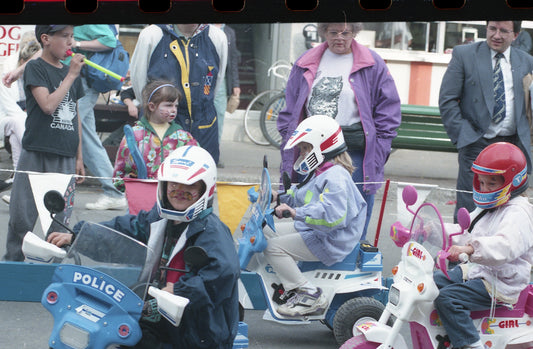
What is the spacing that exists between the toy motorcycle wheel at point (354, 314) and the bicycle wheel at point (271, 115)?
7.26m

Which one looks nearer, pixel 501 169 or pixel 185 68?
pixel 501 169

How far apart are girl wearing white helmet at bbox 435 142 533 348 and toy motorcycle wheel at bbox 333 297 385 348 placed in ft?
2.27

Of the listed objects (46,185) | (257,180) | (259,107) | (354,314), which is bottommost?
(257,180)

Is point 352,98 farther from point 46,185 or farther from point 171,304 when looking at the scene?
point 171,304

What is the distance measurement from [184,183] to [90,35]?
518 centimetres

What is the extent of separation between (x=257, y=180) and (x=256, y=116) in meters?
2.87

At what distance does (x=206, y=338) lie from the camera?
145 inches

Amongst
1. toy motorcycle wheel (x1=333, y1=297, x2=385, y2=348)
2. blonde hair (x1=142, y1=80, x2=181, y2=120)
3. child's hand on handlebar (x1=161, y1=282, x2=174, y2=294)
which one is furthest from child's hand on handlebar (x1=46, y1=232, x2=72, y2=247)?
blonde hair (x1=142, y1=80, x2=181, y2=120)

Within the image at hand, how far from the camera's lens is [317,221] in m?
5.16

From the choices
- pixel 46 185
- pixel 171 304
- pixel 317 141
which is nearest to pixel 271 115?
pixel 46 185

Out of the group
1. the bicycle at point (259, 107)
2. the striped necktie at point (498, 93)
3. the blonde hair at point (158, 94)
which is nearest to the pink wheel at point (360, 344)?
the blonde hair at point (158, 94)

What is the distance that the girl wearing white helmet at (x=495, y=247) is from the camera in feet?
14.4

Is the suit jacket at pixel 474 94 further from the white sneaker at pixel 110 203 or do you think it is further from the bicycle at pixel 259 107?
the bicycle at pixel 259 107

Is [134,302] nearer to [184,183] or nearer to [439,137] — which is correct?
[184,183]
